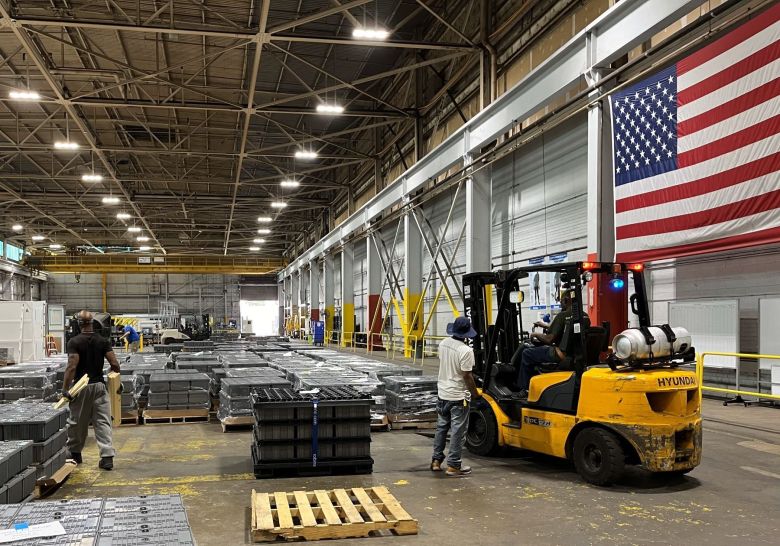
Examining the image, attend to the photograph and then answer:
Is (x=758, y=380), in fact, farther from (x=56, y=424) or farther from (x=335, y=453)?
(x=56, y=424)

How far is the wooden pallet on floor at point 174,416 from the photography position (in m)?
11.0

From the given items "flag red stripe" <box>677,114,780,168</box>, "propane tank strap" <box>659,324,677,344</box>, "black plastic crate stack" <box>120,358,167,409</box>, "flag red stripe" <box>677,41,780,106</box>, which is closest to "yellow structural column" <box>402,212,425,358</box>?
"black plastic crate stack" <box>120,358,167,409</box>

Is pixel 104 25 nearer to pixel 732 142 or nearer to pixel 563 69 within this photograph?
pixel 563 69

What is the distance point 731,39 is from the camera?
28.9 ft

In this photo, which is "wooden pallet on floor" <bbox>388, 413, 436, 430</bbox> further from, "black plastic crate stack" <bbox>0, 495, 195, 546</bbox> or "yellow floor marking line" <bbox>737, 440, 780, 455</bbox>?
"black plastic crate stack" <bbox>0, 495, 195, 546</bbox>

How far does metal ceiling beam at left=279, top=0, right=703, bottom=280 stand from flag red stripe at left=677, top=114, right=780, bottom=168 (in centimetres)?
178

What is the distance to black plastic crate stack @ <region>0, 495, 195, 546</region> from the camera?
10.1 ft

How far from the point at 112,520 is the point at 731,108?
884 centimetres

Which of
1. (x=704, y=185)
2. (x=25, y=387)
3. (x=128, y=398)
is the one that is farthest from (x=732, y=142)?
(x=25, y=387)

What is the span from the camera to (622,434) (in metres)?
6.38

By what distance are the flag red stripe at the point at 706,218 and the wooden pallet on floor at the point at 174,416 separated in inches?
298

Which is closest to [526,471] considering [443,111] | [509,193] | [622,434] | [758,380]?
[622,434]

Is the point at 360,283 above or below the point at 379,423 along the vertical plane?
above

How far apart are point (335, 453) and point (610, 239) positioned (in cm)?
601
